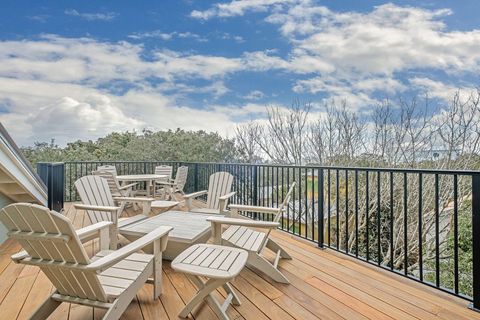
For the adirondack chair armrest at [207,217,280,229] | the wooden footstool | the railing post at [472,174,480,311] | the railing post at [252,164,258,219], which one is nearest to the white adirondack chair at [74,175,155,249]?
the adirondack chair armrest at [207,217,280,229]

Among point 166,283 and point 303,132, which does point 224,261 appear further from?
→ point 303,132

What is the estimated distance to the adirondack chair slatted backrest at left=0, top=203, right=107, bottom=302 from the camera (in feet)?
5.12

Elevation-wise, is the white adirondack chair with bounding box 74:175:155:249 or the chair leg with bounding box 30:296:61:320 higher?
the white adirondack chair with bounding box 74:175:155:249

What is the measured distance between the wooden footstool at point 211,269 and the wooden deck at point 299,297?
0.16m

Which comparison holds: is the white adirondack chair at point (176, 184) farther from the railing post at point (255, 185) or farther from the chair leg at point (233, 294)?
the chair leg at point (233, 294)

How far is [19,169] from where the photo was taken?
3.70m

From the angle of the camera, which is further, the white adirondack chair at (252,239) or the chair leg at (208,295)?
the white adirondack chair at (252,239)

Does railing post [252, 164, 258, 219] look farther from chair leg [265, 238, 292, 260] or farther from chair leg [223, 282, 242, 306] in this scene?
chair leg [223, 282, 242, 306]

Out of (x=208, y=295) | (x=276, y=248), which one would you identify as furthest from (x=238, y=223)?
(x=276, y=248)

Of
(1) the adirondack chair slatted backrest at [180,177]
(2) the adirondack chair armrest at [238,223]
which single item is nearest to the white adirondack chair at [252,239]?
(2) the adirondack chair armrest at [238,223]

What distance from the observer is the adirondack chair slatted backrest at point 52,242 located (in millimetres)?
1562

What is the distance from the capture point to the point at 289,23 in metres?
10.4

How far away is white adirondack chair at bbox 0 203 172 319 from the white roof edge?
6.45ft

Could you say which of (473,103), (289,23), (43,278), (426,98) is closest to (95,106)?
(289,23)
